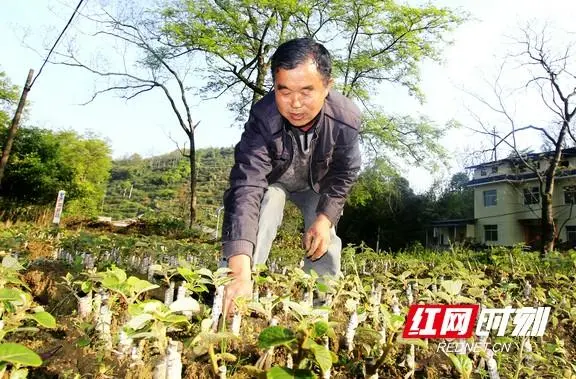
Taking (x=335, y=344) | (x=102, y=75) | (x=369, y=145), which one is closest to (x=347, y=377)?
(x=335, y=344)

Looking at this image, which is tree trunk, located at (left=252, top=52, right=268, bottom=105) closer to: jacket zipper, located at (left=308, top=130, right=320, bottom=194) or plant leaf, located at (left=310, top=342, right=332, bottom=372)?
jacket zipper, located at (left=308, top=130, right=320, bottom=194)

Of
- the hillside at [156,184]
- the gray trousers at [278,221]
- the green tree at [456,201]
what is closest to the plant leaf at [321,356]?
the gray trousers at [278,221]

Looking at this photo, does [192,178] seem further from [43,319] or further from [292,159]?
[43,319]

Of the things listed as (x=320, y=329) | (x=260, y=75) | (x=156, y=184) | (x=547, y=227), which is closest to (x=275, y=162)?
(x=320, y=329)

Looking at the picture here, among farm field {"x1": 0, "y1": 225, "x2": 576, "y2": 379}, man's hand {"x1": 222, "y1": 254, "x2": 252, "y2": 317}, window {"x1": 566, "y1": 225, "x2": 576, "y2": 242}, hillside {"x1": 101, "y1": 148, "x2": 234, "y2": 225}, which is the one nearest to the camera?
farm field {"x1": 0, "y1": 225, "x2": 576, "y2": 379}

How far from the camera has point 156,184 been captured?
3477 inches

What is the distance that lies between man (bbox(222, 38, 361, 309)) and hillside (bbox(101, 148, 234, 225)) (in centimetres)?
4900

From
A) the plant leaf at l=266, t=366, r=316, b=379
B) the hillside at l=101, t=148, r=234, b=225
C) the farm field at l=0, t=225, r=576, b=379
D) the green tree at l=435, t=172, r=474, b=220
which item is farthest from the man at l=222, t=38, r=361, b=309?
the hillside at l=101, t=148, r=234, b=225

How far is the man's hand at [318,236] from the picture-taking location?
2.17 metres

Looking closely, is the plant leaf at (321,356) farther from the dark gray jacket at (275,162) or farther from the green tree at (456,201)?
the green tree at (456,201)

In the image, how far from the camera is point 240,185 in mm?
1955

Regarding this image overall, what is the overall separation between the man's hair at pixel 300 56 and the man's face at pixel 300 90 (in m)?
0.02

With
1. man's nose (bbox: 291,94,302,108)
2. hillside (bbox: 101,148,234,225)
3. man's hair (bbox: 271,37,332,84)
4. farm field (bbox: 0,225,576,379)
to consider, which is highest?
hillside (bbox: 101,148,234,225)

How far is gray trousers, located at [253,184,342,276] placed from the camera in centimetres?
230
